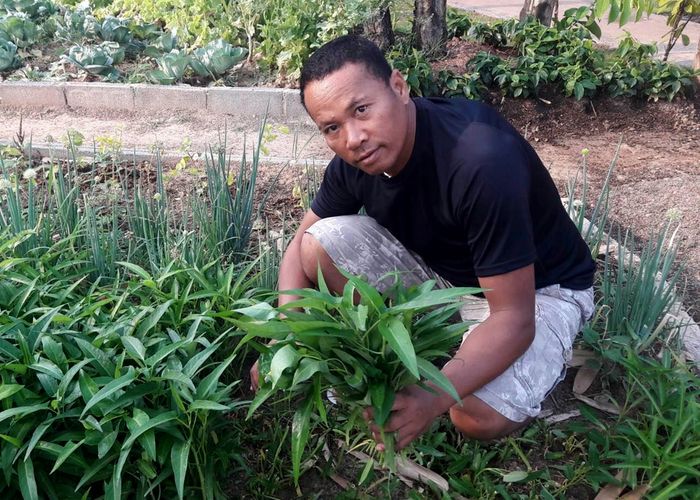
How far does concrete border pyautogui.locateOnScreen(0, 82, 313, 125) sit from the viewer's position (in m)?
4.61

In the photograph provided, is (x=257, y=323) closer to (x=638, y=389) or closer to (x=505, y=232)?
(x=505, y=232)

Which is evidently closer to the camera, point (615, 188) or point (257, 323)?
point (257, 323)

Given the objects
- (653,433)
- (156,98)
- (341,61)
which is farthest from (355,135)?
(156,98)

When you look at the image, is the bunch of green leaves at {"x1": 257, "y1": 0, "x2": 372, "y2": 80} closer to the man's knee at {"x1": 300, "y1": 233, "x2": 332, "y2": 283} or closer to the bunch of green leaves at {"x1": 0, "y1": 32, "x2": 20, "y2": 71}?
the bunch of green leaves at {"x1": 0, "y1": 32, "x2": 20, "y2": 71}

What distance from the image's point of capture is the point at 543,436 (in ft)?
6.78

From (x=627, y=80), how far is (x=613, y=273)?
2302mm

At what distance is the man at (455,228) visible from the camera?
5.34 feet

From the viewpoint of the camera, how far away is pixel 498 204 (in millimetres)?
1608

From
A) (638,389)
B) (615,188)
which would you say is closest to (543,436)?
(638,389)

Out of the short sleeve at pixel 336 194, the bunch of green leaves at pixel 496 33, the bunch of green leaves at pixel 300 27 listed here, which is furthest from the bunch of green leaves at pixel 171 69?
the short sleeve at pixel 336 194

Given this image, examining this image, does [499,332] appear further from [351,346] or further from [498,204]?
[351,346]

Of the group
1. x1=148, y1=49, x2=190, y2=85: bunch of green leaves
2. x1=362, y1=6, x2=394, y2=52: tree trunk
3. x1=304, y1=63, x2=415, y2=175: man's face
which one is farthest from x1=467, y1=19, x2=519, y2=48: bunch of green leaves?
x1=304, y1=63, x2=415, y2=175: man's face

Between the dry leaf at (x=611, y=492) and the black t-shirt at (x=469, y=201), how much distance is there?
0.58m

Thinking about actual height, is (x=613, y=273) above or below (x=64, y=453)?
below
